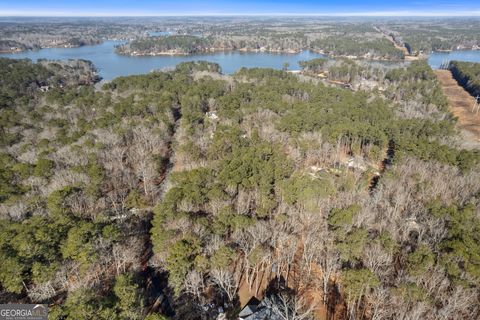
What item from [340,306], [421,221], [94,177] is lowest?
[340,306]

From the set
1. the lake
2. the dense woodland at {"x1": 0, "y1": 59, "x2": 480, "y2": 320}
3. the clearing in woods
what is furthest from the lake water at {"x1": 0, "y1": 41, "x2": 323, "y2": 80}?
the dense woodland at {"x1": 0, "y1": 59, "x2": 480, "y2": 320}

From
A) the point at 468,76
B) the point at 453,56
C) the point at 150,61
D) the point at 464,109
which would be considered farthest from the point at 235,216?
the point at 453,56

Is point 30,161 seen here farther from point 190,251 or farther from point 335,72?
point 335,72

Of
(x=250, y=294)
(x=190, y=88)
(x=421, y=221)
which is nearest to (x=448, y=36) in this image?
(x=190, y=88)

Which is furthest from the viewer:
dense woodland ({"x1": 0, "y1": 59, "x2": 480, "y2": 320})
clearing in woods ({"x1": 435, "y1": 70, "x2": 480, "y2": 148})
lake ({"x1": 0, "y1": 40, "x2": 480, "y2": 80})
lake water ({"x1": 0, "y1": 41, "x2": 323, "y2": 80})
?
lake ({"x1": 0, "y1": 40, "x2": 480, "y2": 80})

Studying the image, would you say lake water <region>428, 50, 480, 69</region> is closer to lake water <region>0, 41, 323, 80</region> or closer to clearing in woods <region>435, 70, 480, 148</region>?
clearing in woods <region>435, 70, 480, 148</region>
